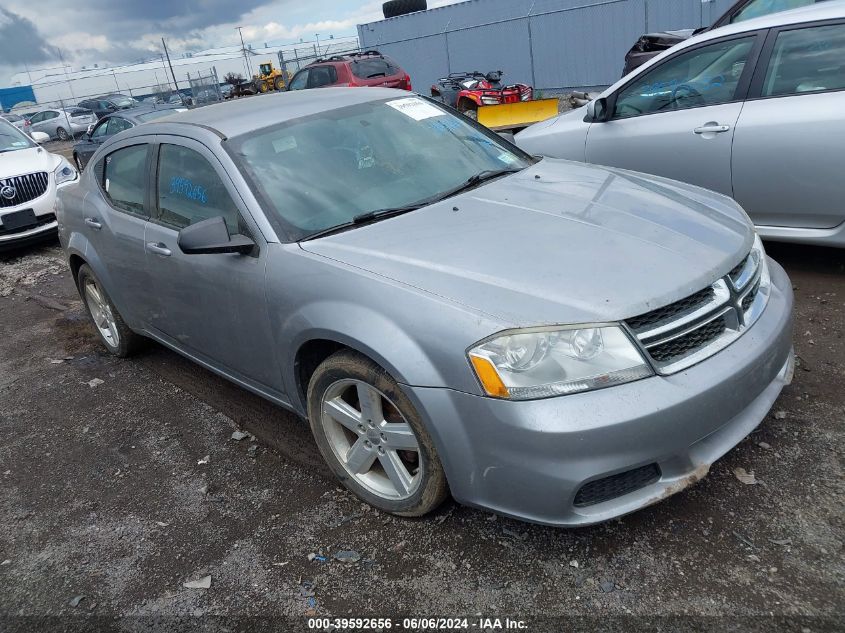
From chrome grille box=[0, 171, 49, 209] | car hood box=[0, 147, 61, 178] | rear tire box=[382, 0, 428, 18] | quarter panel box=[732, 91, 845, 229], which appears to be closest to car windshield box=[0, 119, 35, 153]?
car hood box=[0, 147, 61, 178]

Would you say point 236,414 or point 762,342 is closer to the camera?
point 762,342

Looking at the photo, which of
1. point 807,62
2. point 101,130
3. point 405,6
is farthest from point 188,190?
point 405,6

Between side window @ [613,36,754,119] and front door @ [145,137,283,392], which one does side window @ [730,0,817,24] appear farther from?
front door @ [145,137,283,392]

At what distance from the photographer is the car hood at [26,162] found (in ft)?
28.6

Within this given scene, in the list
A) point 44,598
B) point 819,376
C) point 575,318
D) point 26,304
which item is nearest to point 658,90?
point 819,376

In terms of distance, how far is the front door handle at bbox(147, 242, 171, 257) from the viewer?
354 centimetres

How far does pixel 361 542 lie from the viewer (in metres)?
2.74

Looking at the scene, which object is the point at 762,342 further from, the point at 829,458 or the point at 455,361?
the point at 455,361

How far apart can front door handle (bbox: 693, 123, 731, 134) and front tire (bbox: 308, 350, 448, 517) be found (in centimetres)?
319

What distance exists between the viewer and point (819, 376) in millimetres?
3428

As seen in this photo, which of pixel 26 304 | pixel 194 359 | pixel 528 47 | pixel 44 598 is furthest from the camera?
pixel 528 47

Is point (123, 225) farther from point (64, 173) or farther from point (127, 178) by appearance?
point (64, 173)

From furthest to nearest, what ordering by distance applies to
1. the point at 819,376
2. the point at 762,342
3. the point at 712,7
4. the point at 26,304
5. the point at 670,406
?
the point at 712,7
the point at 26,304
the point at 819,376
the point at 762,342
the point at 670,406

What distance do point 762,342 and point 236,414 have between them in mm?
2815
